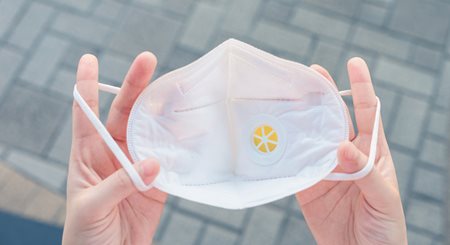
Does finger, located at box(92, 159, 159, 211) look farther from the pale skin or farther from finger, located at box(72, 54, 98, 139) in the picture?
finger, located at box(72, 54, 98, 139)

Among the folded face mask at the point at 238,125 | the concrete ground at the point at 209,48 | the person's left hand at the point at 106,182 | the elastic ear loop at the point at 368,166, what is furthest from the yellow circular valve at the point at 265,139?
the concrete ground at the point at 209,48

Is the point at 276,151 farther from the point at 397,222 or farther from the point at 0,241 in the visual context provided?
the point at 0,241

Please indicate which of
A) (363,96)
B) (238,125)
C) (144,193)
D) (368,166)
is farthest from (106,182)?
(363,96)

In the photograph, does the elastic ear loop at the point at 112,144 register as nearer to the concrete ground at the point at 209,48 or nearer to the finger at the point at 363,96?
the finger at the point at 363,96

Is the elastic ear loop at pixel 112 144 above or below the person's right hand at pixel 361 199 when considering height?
below

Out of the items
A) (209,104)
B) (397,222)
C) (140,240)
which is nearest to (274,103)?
(209,104)

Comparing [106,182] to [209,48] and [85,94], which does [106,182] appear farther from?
[209,48]
